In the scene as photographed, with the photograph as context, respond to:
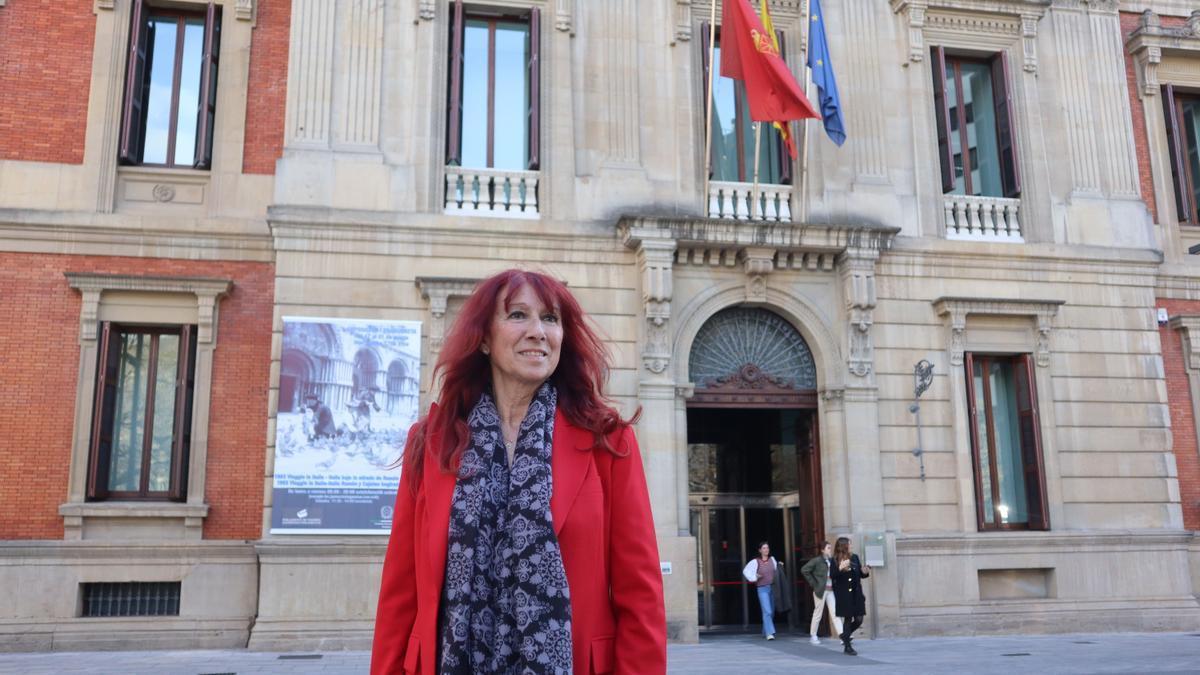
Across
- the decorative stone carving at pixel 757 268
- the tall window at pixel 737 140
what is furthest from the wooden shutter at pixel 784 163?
the decorative stone carving at pixel 757 268

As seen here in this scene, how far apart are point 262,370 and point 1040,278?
12.4 metres

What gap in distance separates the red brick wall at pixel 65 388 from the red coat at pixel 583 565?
1178cm

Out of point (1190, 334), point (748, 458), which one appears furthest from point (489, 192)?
point (1190, 334)

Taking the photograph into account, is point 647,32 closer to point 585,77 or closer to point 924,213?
point 585,77

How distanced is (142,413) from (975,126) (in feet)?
47.5

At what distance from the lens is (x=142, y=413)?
47.6ft

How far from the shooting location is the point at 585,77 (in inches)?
623

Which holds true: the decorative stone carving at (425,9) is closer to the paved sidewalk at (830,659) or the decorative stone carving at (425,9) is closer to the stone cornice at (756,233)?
the stone cornice at (756,233)

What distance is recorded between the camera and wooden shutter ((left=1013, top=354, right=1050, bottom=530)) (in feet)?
51.9

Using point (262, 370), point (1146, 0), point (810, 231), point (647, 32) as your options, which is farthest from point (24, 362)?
point (1146, 0)

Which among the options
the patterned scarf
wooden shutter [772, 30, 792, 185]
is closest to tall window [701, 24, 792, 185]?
wooden shutter [772, 30, 792, 185]

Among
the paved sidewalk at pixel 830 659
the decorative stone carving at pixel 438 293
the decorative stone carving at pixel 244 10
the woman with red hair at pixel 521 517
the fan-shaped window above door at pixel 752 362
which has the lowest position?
the paved sidewalk at pixel 830 659

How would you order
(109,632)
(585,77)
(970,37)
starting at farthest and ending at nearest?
(970,37) < (585,77) < (109,632)

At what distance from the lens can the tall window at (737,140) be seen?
54.2 ft
